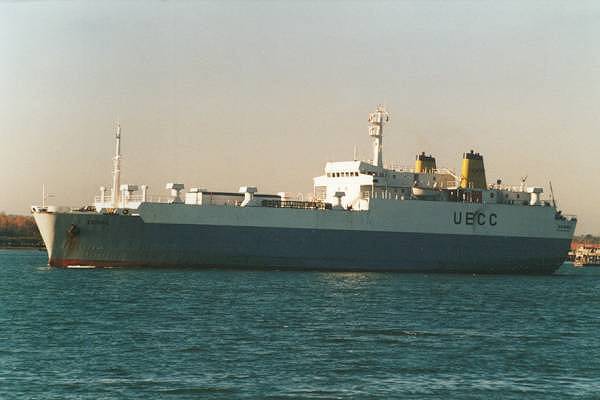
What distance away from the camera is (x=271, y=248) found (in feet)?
162

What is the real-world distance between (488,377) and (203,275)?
2665cm

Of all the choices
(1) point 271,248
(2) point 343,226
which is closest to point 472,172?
(2) point 343,226

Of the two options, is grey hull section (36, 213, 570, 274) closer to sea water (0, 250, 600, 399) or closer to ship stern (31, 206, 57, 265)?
ship stern (31, 206, 57, 265)

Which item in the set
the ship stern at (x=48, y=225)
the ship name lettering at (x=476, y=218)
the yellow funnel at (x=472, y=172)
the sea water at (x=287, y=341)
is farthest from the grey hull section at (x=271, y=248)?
the sea water at (x=287, y=341)

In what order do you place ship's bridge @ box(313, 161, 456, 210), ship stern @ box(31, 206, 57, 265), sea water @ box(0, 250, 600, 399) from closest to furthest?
sea water @ box(0, 250, 600, 399)
ship stern @ box(31, 206, 57, 265)
ship's bridge @ box(313, 161, 456, 210)

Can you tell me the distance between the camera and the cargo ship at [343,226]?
47031 mm

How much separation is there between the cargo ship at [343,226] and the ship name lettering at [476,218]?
0.20 feet

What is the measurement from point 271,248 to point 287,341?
993 inches

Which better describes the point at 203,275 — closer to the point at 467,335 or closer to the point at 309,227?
the point at 309,227

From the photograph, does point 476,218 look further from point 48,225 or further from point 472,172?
point 48,225

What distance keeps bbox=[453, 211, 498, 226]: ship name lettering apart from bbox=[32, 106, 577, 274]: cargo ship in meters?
0.06

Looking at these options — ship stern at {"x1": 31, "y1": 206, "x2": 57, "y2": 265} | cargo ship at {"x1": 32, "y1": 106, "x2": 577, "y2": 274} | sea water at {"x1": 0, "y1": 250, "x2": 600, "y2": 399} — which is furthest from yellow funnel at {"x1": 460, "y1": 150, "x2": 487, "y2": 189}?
ship stern at {"x1": 31, "y1": 206, "x2": 57, "y2": 265}

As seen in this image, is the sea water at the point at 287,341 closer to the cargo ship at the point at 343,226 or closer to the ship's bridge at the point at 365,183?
the cargo ship at the point at 343,226

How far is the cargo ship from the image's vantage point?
1852 inches
